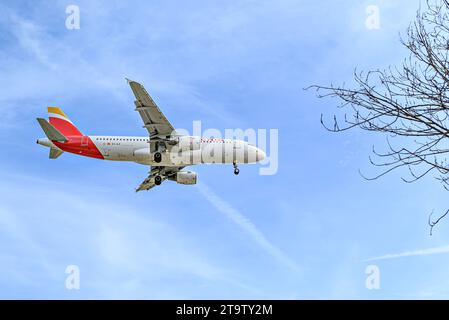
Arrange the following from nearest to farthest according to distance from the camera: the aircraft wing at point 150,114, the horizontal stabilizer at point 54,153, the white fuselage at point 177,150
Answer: the aircraft wing at point 150,114
the white fuselage at point 177,150
the horizontal stabilizer at point 54,153

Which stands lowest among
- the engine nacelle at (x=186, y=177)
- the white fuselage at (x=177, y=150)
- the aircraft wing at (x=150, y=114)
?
the engine nacelle at (x=186, y=177)

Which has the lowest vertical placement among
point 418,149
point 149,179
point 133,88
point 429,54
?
point 418,149

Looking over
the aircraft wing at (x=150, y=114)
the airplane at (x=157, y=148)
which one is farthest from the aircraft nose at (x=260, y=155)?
the aircraft wing at (x=150, y=114)

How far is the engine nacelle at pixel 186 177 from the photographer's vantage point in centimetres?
3622

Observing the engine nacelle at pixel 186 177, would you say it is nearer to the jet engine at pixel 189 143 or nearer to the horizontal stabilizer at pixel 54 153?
the jet engine at pixel 189 143

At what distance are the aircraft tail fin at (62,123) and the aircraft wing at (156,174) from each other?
5235mm

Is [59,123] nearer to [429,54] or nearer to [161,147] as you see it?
[161,147]

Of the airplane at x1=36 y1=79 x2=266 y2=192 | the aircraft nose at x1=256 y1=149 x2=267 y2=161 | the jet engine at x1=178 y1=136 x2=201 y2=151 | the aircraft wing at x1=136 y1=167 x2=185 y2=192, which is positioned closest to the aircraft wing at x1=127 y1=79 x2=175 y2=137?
the airplane at x1=36 y1=79 x2=266 y2=192

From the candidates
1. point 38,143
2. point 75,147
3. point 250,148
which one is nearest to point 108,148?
point 75,147

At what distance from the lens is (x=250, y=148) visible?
1363 inches

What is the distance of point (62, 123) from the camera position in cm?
3772

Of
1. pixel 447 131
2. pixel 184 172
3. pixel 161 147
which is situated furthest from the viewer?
pixel 184 172

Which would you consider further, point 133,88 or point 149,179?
point 149,179

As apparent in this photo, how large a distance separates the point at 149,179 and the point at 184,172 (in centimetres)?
255
